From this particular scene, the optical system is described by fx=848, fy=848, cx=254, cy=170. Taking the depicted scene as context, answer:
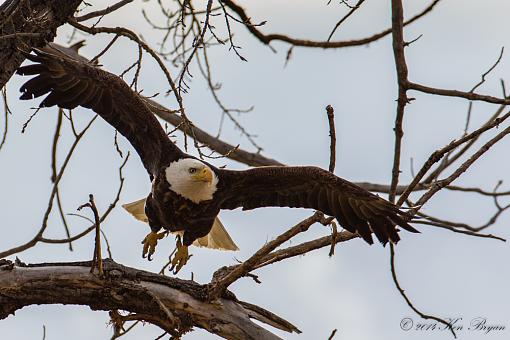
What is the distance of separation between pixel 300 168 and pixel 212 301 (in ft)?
4.65

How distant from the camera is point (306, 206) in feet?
18.2

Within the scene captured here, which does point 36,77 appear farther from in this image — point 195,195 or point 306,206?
point 306,206

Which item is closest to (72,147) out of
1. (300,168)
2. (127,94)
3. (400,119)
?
(127,94)

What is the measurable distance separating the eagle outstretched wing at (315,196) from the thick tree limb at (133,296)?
1191mm

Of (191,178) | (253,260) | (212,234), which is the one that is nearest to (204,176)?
(191,178)

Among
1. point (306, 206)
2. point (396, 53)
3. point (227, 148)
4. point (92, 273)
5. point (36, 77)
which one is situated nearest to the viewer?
point (396, 53)

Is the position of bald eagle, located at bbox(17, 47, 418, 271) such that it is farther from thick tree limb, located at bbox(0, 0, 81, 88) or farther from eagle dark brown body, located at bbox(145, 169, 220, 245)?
thick tree limb, located at bbox(0, 0, 81, 88)

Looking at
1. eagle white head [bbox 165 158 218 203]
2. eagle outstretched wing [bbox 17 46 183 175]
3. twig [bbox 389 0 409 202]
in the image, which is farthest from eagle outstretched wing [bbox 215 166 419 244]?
twig [bbox 389 0 409 202]

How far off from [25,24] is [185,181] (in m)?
1.52

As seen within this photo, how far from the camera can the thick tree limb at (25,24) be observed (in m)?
4.14

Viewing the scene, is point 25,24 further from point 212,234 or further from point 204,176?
point 212,234

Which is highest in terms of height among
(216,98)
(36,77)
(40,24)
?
(216,98)

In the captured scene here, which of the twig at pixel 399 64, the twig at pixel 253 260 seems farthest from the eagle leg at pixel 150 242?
the twig at pixel 399 64

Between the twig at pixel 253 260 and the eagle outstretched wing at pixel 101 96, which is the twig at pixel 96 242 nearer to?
the twig at pixel 253 260
